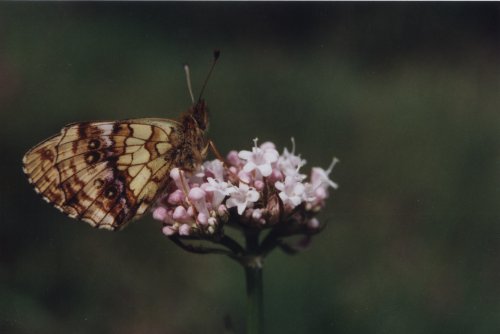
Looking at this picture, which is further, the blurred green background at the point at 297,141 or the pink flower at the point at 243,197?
the blurred green background at the point at 297,141

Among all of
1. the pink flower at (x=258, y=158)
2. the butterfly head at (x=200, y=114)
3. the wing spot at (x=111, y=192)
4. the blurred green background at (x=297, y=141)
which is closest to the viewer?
the pink flower at (x=258, y=158)

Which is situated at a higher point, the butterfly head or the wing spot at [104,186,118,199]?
the butterfly head

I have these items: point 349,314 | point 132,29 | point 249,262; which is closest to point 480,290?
point 349,314

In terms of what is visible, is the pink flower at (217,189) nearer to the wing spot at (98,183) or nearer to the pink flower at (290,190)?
the pink flower at (290,190)

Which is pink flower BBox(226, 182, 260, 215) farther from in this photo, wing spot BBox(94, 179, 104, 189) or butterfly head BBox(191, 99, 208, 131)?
wing spot BBox(94, 179, 104, 189)

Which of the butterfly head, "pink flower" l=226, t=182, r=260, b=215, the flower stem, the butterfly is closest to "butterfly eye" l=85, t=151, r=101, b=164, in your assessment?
the butterfly

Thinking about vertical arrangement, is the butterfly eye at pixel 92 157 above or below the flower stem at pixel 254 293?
above

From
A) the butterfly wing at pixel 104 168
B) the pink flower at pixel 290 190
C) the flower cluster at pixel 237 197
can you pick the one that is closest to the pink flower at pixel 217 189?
the flower cluster at pixel 237 197

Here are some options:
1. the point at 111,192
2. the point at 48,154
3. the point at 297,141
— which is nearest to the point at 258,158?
the point at 111,192

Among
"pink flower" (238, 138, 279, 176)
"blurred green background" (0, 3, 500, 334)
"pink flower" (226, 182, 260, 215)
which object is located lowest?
"blurred green background" (0, 3, 500, 334)
